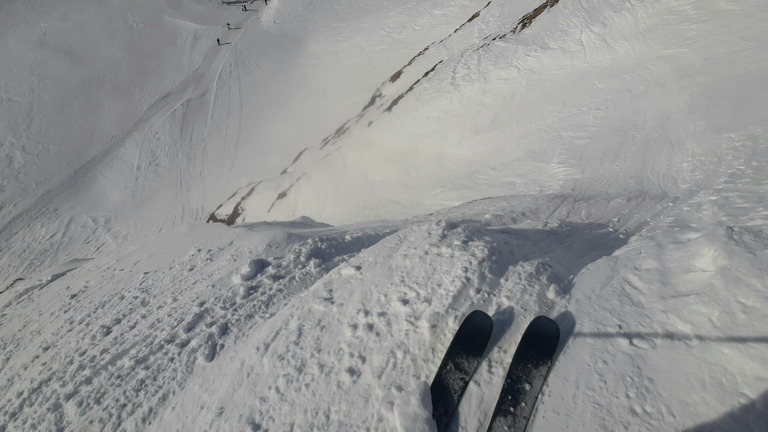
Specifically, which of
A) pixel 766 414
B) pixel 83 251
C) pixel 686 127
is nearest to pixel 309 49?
pixel 83 251

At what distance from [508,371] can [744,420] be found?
1.90 m

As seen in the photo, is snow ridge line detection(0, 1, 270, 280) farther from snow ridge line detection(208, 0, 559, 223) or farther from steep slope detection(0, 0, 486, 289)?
snow ridge line detection(208, 0, 559, 223)

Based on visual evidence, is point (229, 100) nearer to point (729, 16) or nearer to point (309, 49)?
point (309, 49)

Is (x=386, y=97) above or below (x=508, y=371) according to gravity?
above

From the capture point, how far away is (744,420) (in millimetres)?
3205

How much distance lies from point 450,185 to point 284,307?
6421 millimetres

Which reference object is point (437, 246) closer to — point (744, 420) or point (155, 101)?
point (744, 420)

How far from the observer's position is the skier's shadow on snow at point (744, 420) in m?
3.17

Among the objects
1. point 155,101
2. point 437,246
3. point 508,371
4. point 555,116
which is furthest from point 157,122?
point 508,371

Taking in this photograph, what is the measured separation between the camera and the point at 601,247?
579 centimetres

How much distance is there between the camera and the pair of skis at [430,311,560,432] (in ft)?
12.3

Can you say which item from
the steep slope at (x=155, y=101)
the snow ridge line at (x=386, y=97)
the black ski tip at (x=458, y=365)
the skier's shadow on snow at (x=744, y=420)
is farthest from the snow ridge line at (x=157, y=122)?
the skier's shadow on snow at (x=744, y=420)

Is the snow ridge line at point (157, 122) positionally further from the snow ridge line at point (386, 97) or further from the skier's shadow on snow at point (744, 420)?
the skier's shadow on snow at point (744, 420)

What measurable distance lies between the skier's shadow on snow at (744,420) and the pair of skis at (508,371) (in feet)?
4.14
